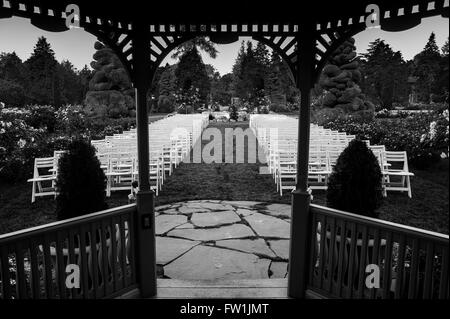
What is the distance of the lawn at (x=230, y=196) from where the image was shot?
23.9ft

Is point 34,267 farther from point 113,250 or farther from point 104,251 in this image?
point 113,250

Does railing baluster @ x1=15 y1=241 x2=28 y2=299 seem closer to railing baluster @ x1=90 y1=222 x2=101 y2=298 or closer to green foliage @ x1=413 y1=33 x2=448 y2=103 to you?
railing baluster @ x1=90 y1=222 x2=101 y2=298

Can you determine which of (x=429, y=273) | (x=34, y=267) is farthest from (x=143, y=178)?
(x=429, y=273)

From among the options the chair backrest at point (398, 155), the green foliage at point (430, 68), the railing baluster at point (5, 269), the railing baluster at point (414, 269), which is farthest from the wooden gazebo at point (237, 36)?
the chair backrest at point (398, 155)

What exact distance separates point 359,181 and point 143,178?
2.37m

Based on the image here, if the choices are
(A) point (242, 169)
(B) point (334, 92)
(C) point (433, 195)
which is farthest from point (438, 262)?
(B) point (334, 92)

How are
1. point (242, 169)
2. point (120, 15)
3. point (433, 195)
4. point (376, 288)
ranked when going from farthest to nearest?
point (242, 169), point (433, 195), point (120, 15), point (376, 288)

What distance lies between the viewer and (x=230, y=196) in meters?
9.03

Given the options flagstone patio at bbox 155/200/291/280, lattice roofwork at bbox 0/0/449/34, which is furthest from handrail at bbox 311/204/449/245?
lattice roofwork at bbox 0/0/449/34

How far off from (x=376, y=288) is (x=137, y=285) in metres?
2.57

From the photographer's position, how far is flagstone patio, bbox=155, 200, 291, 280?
5.00 metres

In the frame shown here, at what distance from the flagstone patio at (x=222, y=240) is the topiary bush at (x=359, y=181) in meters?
1.55

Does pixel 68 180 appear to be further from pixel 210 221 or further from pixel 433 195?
pixel 433 195
